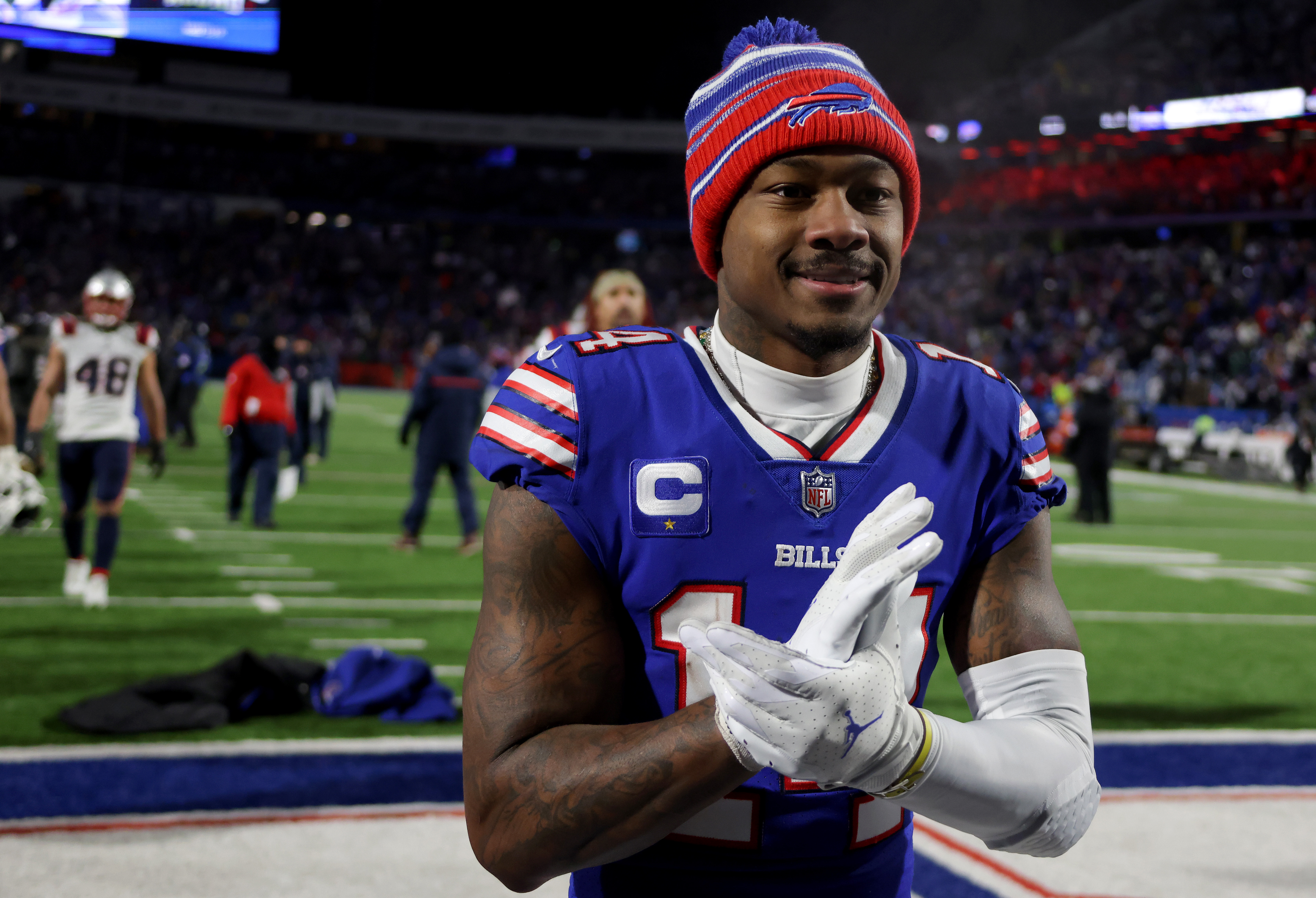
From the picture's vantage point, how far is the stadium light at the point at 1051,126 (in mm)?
44750

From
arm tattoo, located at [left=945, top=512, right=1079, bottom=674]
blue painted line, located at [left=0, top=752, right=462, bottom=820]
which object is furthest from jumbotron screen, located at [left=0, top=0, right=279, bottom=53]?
arm tattoo, located at [left=945, top=512, right=1079, bottom=674]

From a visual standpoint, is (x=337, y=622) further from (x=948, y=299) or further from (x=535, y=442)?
(x=948, y=299)

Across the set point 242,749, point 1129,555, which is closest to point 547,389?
point 242,749

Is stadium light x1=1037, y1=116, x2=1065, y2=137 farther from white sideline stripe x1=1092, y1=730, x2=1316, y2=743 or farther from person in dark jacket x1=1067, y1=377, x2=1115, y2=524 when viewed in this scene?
white sideline stripe x1=1092, y1=730, x2=1316, y2=743

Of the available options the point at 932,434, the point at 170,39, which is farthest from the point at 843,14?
the point at 932,434

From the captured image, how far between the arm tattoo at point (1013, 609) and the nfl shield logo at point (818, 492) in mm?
274

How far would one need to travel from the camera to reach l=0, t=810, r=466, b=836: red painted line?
387 cm

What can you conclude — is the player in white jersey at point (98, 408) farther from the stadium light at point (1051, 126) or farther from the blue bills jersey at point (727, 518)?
the stadium light at point (1051, 126)

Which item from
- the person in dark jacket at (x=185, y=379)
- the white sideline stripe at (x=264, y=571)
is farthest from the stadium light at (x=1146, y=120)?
the white sideline stripe at (x=264, y=571)

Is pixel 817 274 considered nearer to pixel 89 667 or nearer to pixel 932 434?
pixel 932 434

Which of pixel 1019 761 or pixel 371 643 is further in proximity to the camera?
pixel 371 643

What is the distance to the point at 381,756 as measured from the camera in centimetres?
484

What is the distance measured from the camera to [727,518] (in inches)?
62.2

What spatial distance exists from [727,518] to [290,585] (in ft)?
24.8
